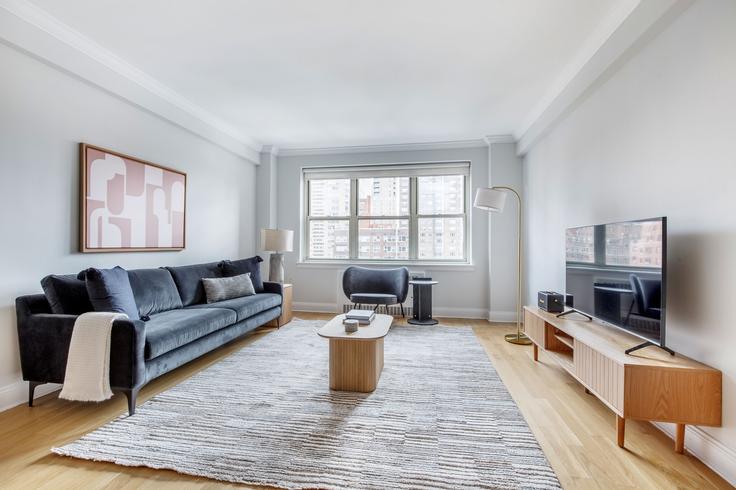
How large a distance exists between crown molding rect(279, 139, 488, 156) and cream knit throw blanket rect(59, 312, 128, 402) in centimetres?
408

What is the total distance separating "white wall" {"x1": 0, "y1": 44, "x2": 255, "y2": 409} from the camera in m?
2.37

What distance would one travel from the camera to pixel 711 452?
175 cm

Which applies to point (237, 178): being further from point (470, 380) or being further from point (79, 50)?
point (470, 380)

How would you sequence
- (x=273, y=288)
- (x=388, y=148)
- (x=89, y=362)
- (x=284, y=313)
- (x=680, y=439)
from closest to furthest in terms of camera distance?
1. (x=680, y=439)
2. (x=89, y=362)
3. (x=273, y=288)
4. (x=284, y=313)
5. (x=388, y=148)

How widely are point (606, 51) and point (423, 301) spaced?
3.32 m

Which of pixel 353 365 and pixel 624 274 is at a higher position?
pixel 624 274

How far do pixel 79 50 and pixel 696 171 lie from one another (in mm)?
4193

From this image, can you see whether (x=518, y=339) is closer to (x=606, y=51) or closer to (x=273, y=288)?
(x=606, y=51)

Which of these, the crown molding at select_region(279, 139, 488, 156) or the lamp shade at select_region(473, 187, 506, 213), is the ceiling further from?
the lamp shade at select_region(473, 187, 506, 213)

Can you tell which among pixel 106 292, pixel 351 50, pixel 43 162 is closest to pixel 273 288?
pixel 106 292

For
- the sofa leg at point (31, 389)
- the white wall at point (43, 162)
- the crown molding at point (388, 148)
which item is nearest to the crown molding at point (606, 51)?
the crown molding at point (388, 148)

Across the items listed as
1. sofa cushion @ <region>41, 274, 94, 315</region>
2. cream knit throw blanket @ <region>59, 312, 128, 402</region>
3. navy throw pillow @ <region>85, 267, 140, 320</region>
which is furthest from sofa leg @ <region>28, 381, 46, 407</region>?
navy throw pillow @ <region>85, 267, 140, 320</region>

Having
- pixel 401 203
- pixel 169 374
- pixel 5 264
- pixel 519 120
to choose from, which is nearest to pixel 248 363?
pixel 169 374

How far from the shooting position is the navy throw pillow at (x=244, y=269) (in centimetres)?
434
